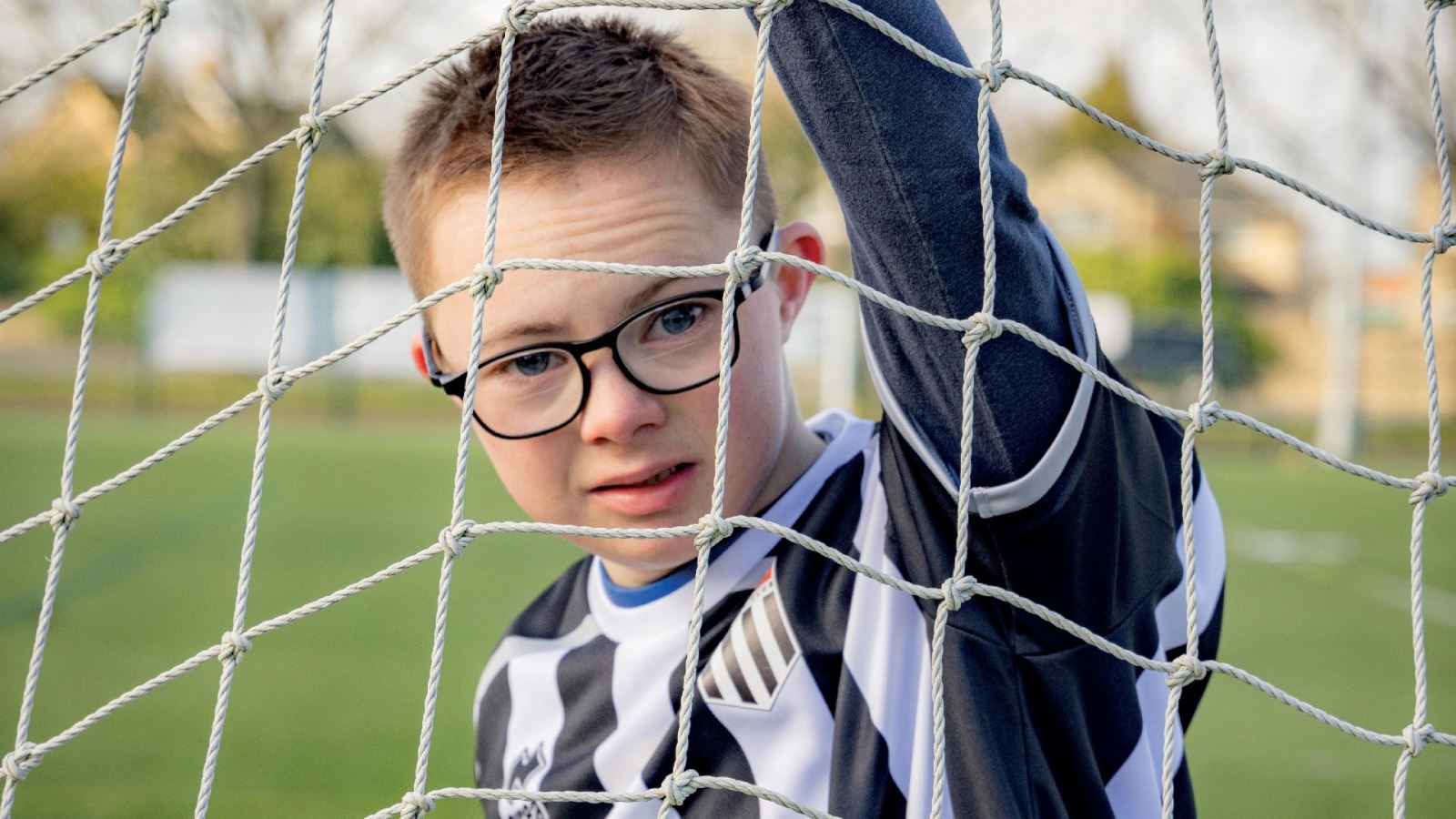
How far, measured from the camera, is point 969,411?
72cm

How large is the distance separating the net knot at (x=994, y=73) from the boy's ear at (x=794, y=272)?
0.24 meters

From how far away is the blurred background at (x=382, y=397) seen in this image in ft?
8.42

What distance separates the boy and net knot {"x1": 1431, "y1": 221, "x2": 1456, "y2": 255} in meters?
0.21

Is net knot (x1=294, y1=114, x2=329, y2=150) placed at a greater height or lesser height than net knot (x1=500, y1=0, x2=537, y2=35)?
lesser

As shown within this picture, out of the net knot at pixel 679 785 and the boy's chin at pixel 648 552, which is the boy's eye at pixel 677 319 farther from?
the net knot at pixel 679 785

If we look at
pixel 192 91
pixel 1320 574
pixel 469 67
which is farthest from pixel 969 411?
pixel 192 91

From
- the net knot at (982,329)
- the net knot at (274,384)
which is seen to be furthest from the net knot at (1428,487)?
the net knot at (274,384)

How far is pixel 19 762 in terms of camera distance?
0.90 metres

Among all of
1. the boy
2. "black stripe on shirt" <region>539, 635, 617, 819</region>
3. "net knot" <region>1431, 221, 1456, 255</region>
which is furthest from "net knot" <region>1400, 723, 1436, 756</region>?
"black stripe on shirt" <region>539, 635, 617, 819</region>

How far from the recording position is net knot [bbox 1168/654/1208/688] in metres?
0.79

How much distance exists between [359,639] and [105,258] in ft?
8.19

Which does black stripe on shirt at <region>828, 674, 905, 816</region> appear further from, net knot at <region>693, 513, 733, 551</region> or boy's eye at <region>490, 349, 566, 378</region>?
boy's eye at <region>490, 349, 566, 378</region>

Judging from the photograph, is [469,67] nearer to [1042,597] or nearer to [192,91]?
[1042,597]

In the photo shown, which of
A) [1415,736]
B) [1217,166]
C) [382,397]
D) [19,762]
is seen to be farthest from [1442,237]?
[382,397]
